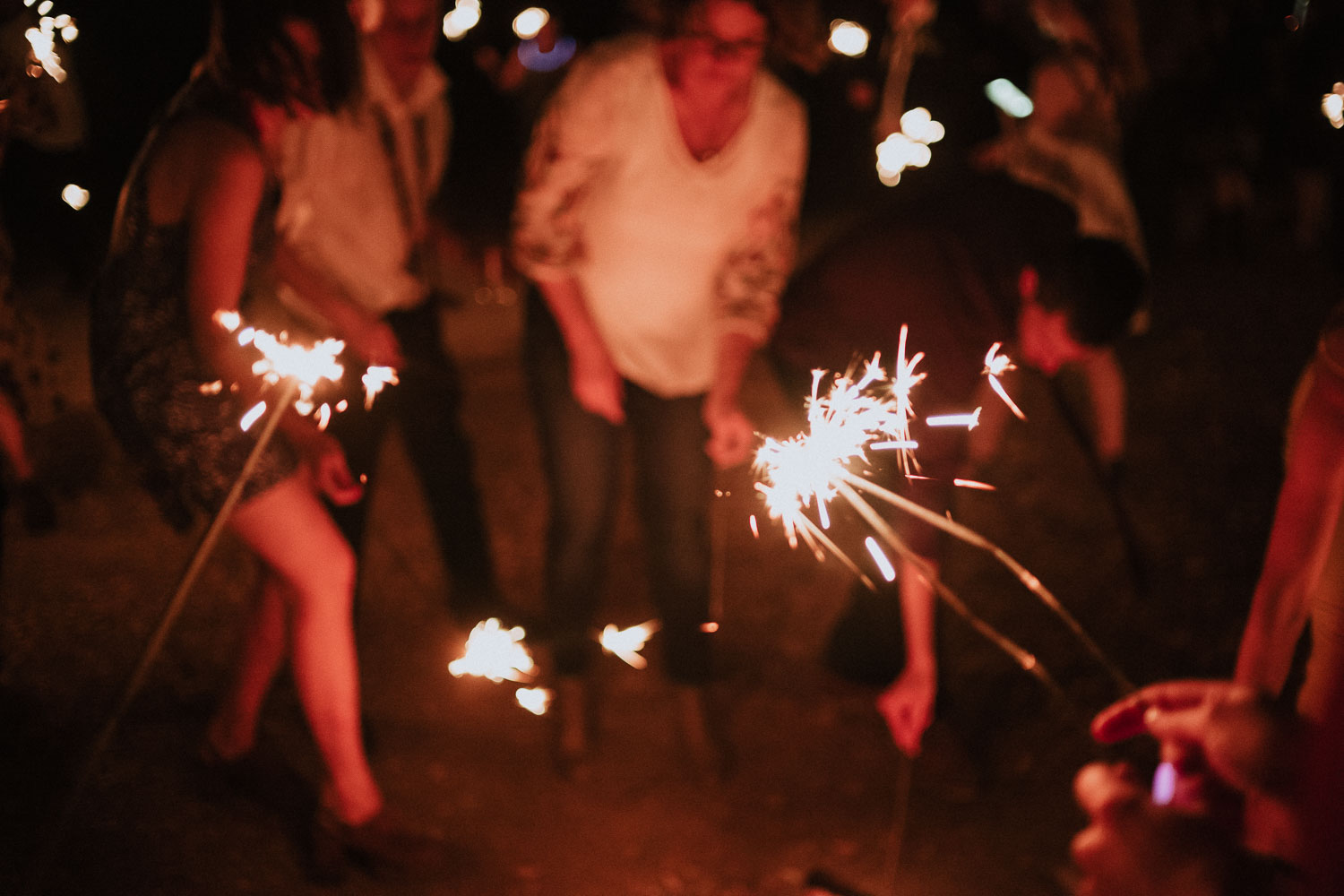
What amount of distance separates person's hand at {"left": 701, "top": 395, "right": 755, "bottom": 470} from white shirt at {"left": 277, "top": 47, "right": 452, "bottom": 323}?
1.05m

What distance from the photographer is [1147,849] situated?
162cm

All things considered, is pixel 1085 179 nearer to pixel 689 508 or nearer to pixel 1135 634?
pixel 1135 634

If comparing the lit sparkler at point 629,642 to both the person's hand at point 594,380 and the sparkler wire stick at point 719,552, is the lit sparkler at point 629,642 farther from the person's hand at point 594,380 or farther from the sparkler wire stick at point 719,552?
the person's hand at point 594,380

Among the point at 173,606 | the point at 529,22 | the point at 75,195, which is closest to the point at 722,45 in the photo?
the point at 173,606

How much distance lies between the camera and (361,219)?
3.20 metres

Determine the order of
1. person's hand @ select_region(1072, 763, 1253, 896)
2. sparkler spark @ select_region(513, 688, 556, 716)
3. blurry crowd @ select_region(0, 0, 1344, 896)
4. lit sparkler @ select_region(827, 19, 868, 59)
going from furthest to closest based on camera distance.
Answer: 1. lit sparkler @ select_region(827, 19, 868, 59)
2. sparkler spark @ select_region(513, 688, 556, 716)
3. blurry crowd @ select_region(0, 0, 1344, 896)
4. person's hand @ select_region(1072, 763, 1253, 896)

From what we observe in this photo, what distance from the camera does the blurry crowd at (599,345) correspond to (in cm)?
208

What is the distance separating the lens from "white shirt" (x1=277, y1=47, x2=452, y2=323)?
9.74 ft

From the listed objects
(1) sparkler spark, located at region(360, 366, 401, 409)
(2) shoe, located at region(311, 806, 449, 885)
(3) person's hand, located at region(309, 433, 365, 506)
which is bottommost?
(2) shoe, located at region(311, 806, 449, 885)

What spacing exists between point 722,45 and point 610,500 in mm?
1438

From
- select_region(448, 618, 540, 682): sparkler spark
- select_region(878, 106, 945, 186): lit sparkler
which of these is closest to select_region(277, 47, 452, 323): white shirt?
select_region(448, 618, 540, 682): sparkler spark

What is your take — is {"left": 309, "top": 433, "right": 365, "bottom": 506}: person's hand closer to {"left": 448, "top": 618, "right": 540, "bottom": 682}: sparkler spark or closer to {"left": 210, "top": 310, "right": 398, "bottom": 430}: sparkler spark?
{"left": 210, "top": 310, "right": 398, "bottom": 430}: sparkler spark

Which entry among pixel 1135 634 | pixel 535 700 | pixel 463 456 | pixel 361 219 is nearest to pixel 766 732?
pixel 535 700

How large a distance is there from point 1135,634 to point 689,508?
89.9 inches
